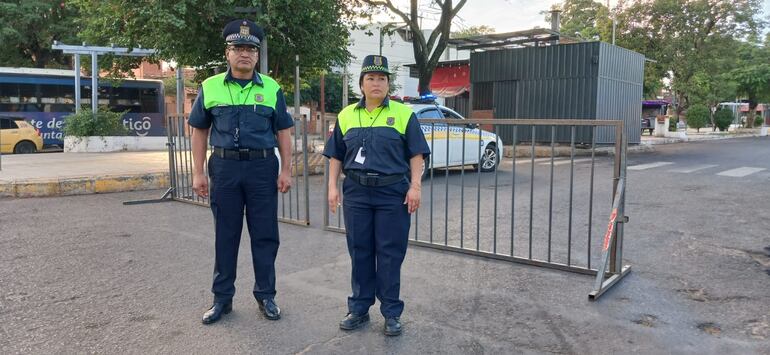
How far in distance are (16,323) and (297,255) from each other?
2.34 m

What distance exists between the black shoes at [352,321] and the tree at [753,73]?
41.4m

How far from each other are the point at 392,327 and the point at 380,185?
2.85 feet

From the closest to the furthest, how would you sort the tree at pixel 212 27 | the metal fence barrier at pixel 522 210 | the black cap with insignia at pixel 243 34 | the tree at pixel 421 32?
the black cap with insignia at pixel 243 34 → the metal fence barrier at pixel 522 210 → the tree at pixel 212 27 → the tree at pixel 421 32

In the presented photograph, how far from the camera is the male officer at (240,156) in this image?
3580 millimetres

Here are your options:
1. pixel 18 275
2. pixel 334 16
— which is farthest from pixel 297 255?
pixel 334 16

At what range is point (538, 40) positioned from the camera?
19.1 meters

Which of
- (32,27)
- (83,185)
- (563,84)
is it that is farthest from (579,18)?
(83,185)

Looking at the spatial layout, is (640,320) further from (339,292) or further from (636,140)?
(636,140)

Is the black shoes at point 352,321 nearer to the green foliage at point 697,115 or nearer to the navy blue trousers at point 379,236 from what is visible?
the navy blue trousers at point 379,236

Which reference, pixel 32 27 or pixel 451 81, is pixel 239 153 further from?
pixel 32 27

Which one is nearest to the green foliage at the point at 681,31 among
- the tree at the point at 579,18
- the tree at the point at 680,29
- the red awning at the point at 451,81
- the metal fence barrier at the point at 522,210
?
the tree at the point at 680,29

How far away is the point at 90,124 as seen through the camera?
16.9m

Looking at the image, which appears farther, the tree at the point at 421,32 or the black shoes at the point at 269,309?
the tree at the point at 421,32

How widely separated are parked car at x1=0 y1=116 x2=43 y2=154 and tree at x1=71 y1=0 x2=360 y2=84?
7085 millimetres
